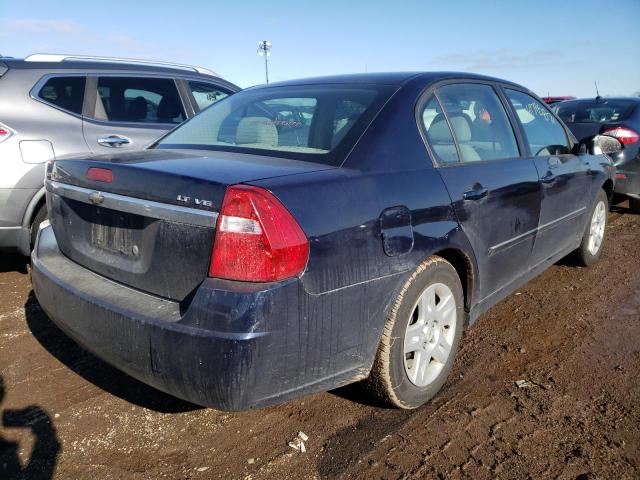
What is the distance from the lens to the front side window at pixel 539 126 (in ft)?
12.0

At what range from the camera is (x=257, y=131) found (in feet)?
9.07

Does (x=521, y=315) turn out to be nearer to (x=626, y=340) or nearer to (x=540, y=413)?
(x=626, y=340)

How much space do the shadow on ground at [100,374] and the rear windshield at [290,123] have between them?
127cm

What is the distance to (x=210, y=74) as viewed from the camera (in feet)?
18.7

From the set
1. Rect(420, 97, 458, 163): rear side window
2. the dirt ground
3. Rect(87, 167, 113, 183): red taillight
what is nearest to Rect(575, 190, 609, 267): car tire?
the dirt ground

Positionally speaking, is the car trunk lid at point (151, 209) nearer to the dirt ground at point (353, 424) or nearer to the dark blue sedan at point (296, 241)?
the dark blue sedan at point (296, 241)

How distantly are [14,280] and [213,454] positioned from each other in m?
3.01

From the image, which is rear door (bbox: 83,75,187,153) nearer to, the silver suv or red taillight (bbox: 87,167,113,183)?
the silver suv

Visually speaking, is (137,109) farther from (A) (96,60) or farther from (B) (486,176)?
(B) (486,176)

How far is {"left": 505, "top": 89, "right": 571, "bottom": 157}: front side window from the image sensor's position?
365cm

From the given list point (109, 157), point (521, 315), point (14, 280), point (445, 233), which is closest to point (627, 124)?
point (521, 315)

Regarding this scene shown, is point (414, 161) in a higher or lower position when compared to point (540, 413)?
higher

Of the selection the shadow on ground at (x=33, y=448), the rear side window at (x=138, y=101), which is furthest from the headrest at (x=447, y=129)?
the rear side window at (x=138, y=101)

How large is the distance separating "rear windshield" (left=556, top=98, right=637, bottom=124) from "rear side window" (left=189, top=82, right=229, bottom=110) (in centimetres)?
490
